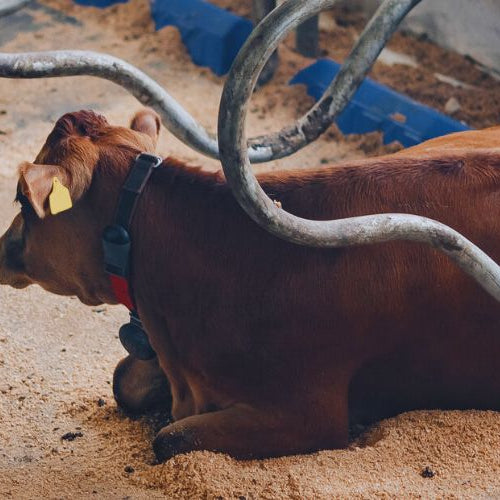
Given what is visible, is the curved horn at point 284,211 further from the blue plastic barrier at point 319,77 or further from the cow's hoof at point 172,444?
the blue plastic barrier at point 319,77

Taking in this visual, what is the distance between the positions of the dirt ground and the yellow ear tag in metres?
1.01

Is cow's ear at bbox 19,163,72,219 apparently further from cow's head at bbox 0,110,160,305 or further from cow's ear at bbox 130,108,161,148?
cow's ear at bbox 130,108,161,148

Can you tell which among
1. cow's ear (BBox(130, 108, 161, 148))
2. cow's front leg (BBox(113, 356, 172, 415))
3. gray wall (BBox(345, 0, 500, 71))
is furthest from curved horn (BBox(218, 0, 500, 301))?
gray wall (BBox(345, 0, 500, 71))

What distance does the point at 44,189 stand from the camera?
11.4 ft

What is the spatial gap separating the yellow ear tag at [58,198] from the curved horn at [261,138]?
41 centimetres

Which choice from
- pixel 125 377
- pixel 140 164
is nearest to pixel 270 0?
pixel 140 164

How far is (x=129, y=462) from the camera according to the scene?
12.4ft

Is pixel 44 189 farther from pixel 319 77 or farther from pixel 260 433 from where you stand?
pixel 319 77

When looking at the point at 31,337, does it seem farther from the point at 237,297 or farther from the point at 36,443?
the point at 237,297

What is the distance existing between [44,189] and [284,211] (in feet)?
3.16

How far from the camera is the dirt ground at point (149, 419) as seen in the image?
11.3 feet

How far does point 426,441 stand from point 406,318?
46 cm

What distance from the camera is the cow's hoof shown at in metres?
3.68

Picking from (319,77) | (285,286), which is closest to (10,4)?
(319,77)
